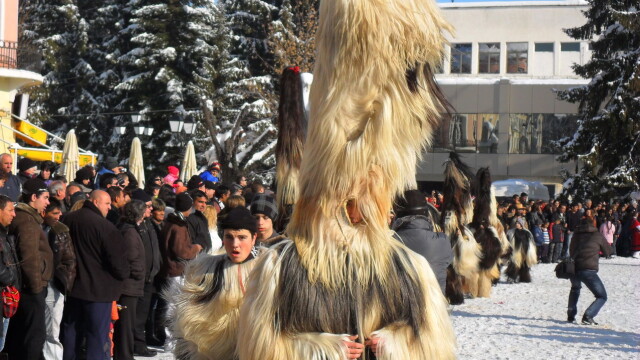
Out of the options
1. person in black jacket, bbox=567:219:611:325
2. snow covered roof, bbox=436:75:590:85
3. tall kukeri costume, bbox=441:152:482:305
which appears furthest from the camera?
snow covered roof, bbox=436:75:590:85

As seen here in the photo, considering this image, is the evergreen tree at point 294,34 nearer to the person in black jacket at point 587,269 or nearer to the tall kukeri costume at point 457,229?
the tall kukeri costume at point 457,229

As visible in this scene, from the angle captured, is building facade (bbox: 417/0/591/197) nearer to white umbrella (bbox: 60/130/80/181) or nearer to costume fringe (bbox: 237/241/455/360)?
white umbrella (bbox: 60/130/80/181)

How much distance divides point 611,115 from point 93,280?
110 ft

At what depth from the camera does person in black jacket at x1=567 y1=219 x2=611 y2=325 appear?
54.9 ft

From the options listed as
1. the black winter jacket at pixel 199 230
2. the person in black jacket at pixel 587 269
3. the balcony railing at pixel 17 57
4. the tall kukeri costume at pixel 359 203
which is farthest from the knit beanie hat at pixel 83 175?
the balcony railing at pixel 17 57

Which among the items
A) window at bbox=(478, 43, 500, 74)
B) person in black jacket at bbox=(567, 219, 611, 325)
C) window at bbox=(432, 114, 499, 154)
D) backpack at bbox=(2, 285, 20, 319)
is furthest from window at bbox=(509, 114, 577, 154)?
backpack at bbox=(2, 285, 20, 319)

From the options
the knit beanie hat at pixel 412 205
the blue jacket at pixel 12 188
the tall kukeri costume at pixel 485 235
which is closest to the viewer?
the knit beanie hat at pixel 412 205

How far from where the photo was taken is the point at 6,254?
9.01m

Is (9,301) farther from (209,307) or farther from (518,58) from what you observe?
(518,58)

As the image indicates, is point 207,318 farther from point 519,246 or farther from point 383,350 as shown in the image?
point 519,246

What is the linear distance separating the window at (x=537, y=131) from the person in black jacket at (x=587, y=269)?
4452cm

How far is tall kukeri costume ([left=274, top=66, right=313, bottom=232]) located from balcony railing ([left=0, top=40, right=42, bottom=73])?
770 inches

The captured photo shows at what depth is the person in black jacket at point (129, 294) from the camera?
36.1 feet

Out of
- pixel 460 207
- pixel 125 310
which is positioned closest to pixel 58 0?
pixel 460 207
